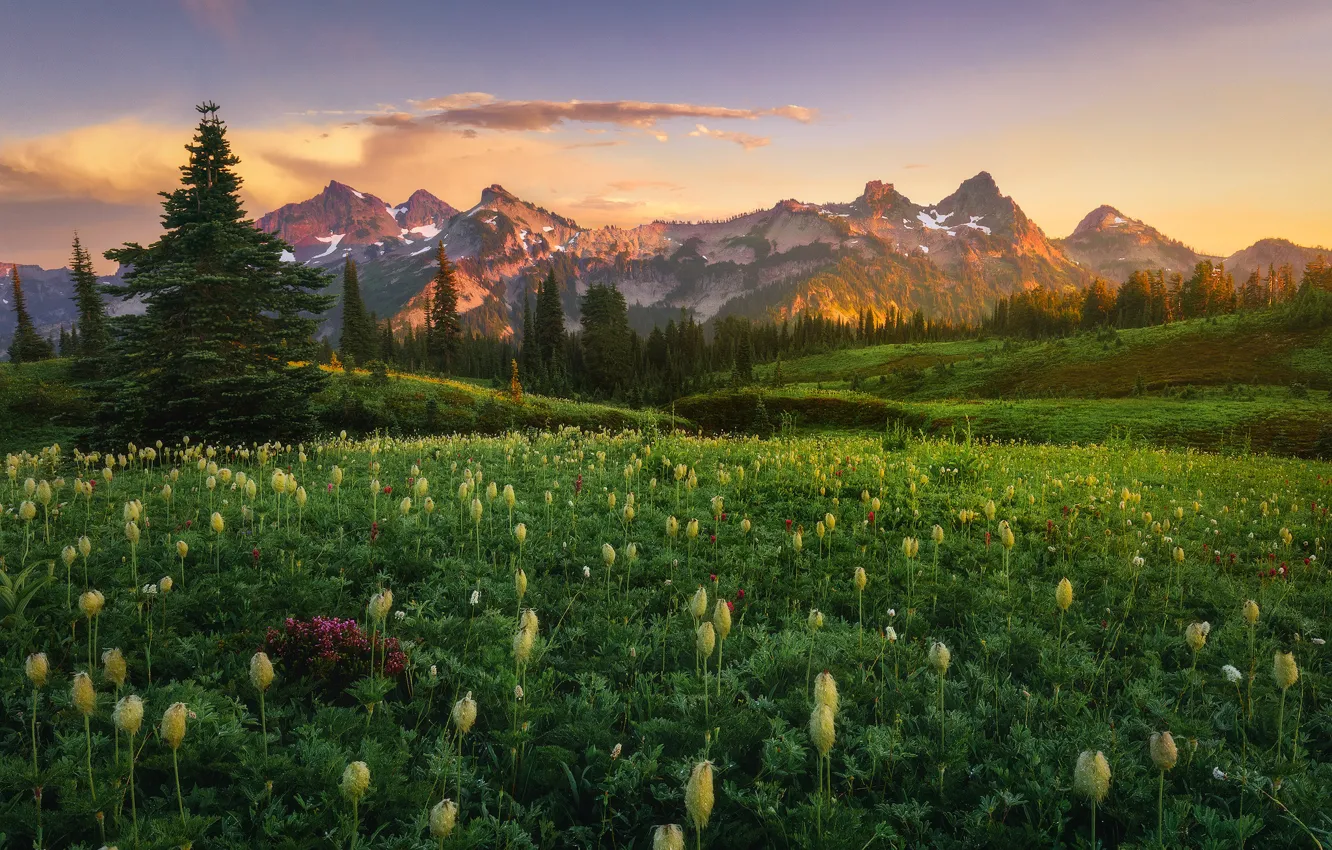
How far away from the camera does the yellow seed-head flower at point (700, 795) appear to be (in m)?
2.03

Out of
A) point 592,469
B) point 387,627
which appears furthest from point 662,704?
point 592,469

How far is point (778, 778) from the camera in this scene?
10.0 feet

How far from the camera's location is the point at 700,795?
6.70 ft

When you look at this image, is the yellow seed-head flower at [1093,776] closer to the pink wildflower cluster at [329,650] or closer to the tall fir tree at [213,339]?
the pink wildflower cluster at [329,650]

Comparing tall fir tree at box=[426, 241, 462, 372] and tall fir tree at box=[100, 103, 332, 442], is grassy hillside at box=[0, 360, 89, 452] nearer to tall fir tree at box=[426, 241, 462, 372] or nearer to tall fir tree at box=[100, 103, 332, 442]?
tall fir tree at box=[100, 103, 332, 442]

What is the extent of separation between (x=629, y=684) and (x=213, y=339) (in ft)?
65.5

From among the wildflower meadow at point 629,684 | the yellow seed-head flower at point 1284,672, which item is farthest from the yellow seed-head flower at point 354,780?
the yellow seed-head flower at point 1284,672

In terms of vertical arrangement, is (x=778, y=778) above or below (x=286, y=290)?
below

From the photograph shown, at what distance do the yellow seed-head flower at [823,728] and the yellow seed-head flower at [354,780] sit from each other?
172cm

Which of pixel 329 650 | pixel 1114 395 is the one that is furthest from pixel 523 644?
pixel 1114 395

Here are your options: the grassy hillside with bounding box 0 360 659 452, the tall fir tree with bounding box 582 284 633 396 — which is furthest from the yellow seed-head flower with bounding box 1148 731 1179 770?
the tall fir tree with bounding box 582 284 633 396

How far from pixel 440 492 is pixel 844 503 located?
19.9ft

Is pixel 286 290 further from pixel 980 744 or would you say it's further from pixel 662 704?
pixel 980 744

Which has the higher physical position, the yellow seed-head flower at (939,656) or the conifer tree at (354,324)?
the conifer tree at (354,324)
